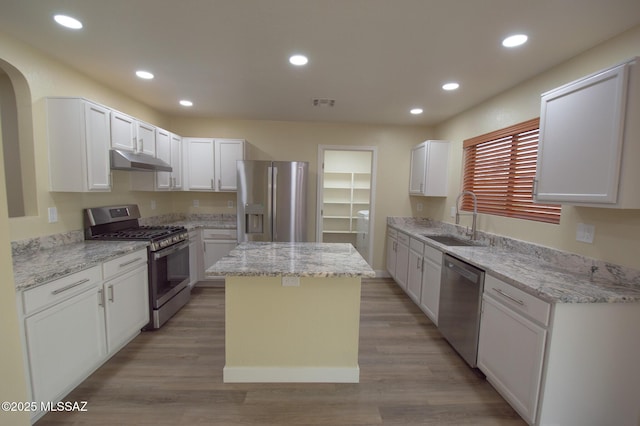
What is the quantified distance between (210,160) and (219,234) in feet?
3.65

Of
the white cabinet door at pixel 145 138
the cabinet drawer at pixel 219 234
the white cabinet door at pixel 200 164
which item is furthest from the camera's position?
the white cabinet door at pixel 200 164

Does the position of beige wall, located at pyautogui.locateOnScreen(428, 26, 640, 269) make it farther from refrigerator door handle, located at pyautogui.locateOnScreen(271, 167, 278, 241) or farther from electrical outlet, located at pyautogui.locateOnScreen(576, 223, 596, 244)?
refrigerator door handle, located at pyautogui.locateOnScreen(271, 167, 278, 241)

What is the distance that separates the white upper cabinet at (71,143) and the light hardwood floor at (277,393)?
60.9 inches

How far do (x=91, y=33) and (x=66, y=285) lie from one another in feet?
5.69

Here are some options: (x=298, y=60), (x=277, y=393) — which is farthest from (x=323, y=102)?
(x=277, y=393)

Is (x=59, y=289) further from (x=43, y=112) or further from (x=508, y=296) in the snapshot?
(x=508, y=296)

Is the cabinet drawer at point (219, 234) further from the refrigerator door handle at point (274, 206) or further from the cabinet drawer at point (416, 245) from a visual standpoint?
the cabinet drawer at point (416, 245)

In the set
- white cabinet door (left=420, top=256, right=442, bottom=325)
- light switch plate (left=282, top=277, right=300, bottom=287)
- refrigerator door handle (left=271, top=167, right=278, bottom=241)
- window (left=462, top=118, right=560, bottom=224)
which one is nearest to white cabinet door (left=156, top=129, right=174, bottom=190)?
refrigerator door handle (left=271, top=167, right=278, bottom=241)

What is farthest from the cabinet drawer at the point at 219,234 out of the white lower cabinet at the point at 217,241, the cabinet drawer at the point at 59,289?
the cabinet drawer at the point at 59,289

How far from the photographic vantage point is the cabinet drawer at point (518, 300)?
1.53 metres

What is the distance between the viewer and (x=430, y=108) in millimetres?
3441

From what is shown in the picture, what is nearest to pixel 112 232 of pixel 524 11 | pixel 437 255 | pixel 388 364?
pixel 388 364

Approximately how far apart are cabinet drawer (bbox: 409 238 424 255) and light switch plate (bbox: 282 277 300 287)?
5.83ft

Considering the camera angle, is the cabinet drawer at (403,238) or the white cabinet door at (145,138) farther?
the cabinet drawer at (403,238)
